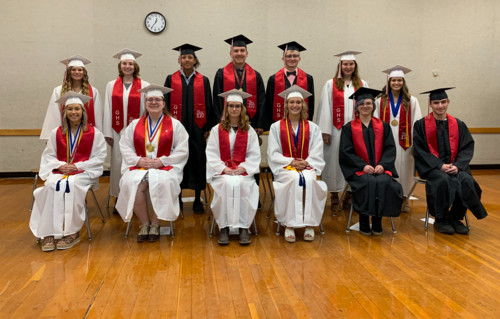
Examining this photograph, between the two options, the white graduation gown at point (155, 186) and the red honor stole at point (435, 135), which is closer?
the white graduation gown at point (155, 186)

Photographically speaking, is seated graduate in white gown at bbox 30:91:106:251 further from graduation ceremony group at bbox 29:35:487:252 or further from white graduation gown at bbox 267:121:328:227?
white graduation gown at bbox 267:121:328:227

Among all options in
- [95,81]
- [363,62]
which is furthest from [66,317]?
[363,62]

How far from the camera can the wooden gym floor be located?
8.70 feet

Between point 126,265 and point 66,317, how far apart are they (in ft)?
3.00

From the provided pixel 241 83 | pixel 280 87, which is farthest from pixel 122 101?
pixel 280 87

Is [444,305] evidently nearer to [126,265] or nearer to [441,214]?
[441,214]

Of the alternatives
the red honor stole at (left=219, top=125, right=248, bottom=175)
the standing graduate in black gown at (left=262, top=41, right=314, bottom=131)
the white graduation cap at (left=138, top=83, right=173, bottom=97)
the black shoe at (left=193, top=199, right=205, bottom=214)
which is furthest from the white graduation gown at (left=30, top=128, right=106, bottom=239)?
the standing graduate in black gown at (left=262, top=41, right=314, bottom=131)

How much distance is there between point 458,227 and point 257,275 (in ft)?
8.29

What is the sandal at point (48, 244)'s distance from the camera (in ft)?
12.5

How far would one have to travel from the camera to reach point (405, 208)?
5.38 metres

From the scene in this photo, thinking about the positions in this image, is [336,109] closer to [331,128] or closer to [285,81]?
[331,128]

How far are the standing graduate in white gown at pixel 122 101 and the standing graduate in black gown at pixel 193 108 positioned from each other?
0.40 m

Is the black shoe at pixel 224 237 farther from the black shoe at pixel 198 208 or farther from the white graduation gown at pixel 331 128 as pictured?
the white graduation gown at pixel 331 128

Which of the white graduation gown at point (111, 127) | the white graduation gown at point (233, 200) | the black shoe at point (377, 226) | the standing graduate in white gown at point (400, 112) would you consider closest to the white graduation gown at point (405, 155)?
the standing graduate in white gown at point (400, 112)
